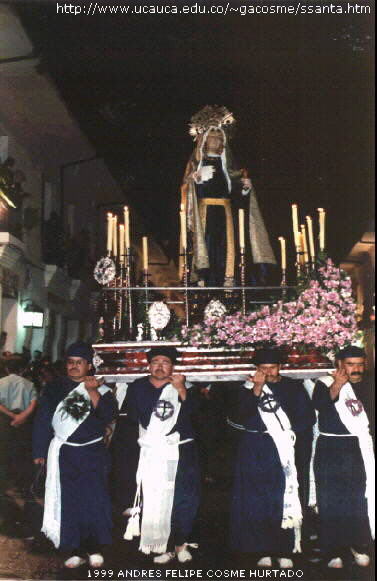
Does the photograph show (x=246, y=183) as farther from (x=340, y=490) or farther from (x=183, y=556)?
(x=183, y=556)

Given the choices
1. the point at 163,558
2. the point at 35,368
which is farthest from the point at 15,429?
the point at 163,558

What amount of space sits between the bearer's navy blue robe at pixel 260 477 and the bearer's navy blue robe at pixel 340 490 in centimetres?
24

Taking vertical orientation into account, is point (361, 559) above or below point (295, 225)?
below

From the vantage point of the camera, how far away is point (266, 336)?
845 centimetres

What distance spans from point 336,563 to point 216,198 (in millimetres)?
4088

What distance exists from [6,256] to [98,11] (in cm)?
803

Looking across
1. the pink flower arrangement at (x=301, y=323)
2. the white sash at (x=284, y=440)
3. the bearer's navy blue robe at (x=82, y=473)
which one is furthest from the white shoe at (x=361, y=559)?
the bearer's navy blue robe at (x=82, y=473)

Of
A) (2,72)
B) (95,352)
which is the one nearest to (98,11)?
(95,352)

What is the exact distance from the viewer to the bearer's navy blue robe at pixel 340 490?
7602mm

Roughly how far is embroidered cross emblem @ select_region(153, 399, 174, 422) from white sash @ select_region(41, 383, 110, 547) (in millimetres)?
508

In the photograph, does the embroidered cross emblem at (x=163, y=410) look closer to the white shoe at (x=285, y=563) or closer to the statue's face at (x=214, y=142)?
the white shoe at (x=285, y=563)

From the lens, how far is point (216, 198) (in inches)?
394

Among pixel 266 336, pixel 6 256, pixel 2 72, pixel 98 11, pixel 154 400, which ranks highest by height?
pixel 2 72

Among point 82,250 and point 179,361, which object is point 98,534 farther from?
point 82,250
